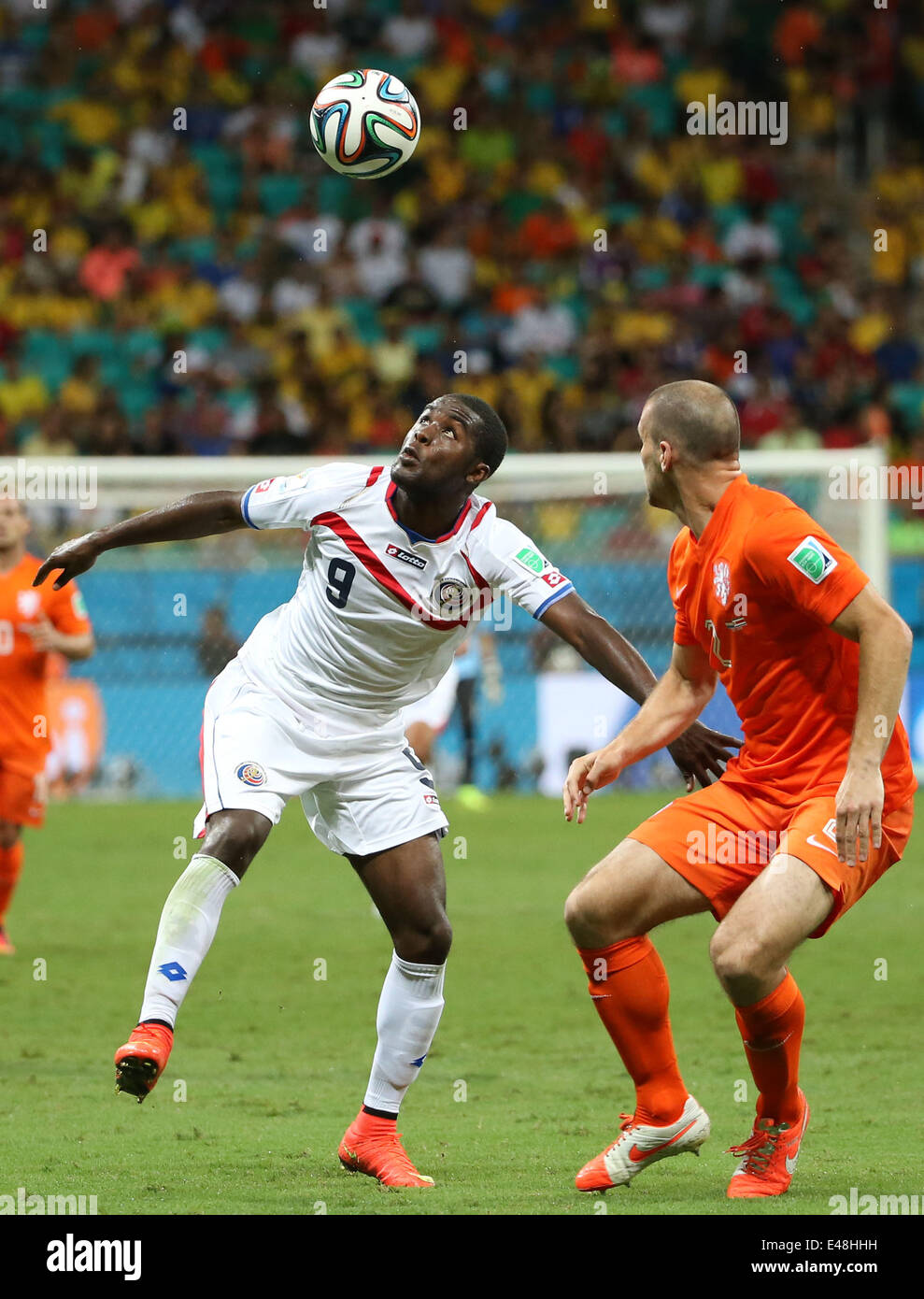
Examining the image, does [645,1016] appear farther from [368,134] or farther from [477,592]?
[368,134]

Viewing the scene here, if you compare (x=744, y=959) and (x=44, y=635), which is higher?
(x=44, y=635)

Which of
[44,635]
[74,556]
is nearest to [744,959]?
[74,556]

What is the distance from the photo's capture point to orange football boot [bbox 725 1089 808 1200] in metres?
4.97

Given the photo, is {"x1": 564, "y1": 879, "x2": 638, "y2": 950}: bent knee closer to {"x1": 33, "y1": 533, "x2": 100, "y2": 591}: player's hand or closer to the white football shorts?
the white football shorts

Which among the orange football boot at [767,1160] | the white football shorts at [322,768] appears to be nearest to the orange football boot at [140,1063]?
the white football shorts at [322,768]

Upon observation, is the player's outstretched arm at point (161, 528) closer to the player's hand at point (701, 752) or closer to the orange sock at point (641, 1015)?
the player's hand at point (701, 752)

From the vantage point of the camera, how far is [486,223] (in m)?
21.6

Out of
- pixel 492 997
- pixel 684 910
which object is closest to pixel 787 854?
pixel 684 910

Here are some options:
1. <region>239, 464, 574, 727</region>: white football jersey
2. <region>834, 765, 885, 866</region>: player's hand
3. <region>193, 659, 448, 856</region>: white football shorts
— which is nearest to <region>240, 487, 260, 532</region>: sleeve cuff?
<region>239, 464, 574, 727</region>: white football jersey

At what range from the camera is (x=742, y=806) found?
5145mm

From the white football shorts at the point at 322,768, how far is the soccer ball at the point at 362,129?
9.79 ft

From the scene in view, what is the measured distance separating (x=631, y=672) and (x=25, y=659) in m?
5.59

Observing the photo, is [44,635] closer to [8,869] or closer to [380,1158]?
[8,869]

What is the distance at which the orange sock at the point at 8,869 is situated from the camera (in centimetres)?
962
